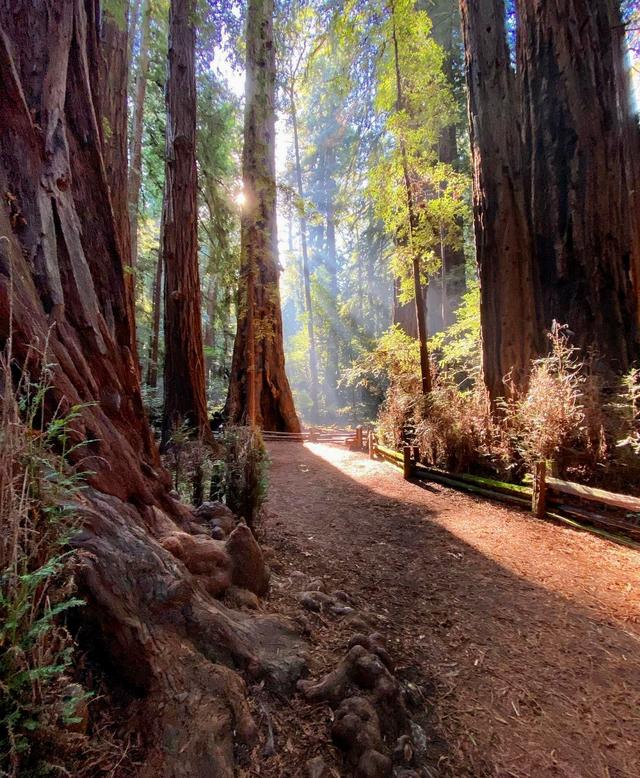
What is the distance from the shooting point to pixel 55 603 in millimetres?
1199

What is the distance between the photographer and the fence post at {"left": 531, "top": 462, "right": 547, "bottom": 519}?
475cm

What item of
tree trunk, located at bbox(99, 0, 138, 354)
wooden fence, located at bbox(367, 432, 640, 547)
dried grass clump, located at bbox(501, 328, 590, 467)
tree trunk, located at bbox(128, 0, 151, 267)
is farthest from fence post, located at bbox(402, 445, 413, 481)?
tree trunk, located at bbox(128, 0, 151, 267)

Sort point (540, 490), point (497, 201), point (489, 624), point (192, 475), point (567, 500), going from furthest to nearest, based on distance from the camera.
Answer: point (497, 201) → point (540, 490) → point (567, 500) → point (192, 475) → point (489, 624)

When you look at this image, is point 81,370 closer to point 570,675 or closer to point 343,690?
point 343,690

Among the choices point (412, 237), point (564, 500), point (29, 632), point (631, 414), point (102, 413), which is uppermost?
point (412, 237)

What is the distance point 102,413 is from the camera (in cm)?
229

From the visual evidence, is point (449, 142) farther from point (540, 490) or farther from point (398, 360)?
point (540, 490)

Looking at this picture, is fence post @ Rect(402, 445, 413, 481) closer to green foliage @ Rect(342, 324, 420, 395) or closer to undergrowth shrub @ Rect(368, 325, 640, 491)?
undergrowth shrub @ Rect(368, 325, 640, 491)

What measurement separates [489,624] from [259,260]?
29.6ft

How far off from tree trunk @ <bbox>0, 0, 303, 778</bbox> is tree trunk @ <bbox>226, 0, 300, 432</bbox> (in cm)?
332

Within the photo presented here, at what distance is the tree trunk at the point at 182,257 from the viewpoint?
6.64m

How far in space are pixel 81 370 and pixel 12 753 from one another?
1.74 m

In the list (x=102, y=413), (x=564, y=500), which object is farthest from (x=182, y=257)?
(x=564, y=500)

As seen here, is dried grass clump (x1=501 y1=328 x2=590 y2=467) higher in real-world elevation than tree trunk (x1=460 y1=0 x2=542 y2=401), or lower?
lower
